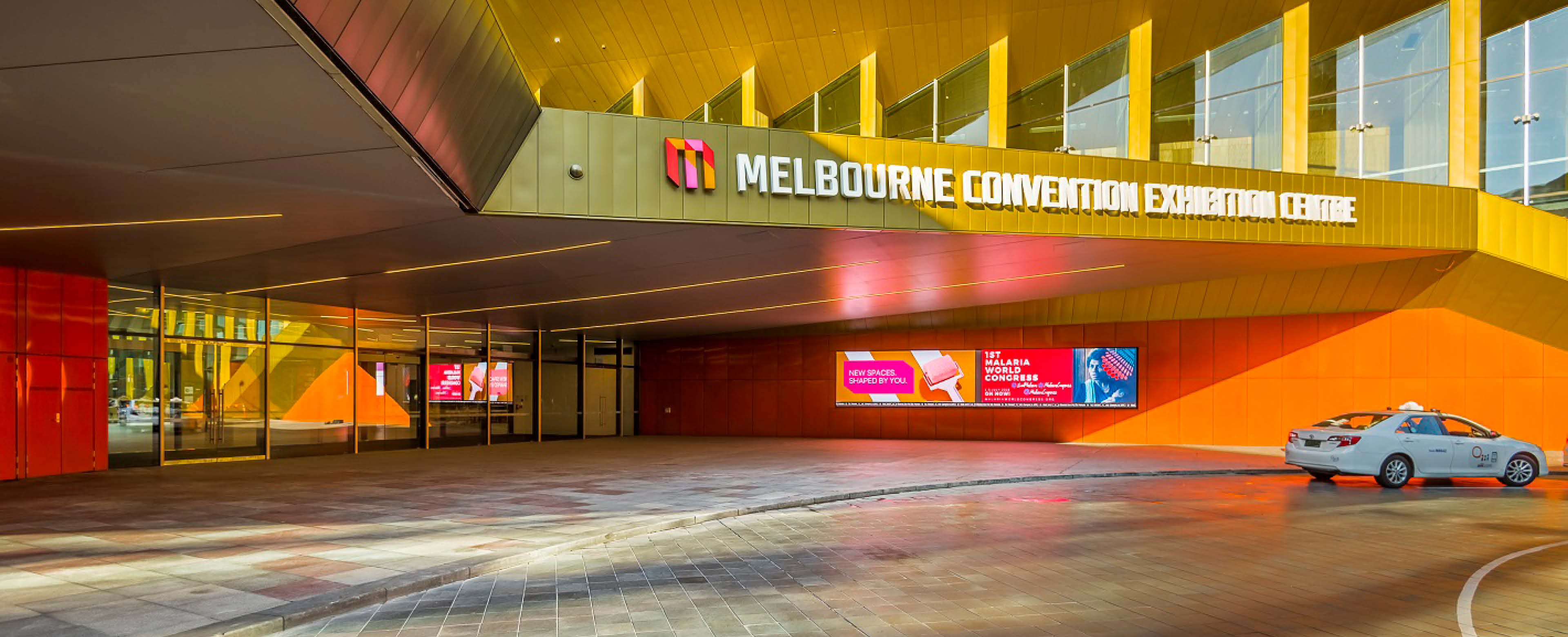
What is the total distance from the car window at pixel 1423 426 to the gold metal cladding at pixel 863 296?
5.66 m

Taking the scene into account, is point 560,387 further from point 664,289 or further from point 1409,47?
point 1409,47

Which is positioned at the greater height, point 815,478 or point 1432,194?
point 1432,194

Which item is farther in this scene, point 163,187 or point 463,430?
point 463,430

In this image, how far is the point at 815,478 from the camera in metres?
17.3

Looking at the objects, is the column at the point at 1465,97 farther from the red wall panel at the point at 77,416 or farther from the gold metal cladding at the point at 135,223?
the red wall panel at the point at 77,416

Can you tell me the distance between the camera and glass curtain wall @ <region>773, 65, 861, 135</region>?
1051 inches

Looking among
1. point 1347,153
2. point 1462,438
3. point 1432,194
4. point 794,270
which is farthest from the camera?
point 1347,153

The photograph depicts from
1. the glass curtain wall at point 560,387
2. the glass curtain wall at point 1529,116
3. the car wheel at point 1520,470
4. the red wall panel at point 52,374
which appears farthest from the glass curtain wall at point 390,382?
the glass curtain wall at point 1529,116

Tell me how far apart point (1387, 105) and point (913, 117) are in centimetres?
1159

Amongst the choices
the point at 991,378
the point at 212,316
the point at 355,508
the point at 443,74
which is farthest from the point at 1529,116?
the point at 212,316

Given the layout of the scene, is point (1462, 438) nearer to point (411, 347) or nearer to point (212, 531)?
point (212, 531)

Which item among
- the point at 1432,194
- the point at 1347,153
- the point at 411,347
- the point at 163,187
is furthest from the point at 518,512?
the point at 1347,153

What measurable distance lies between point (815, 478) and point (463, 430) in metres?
14.1

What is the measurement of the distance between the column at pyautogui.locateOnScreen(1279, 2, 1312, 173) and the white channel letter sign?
169 inches
